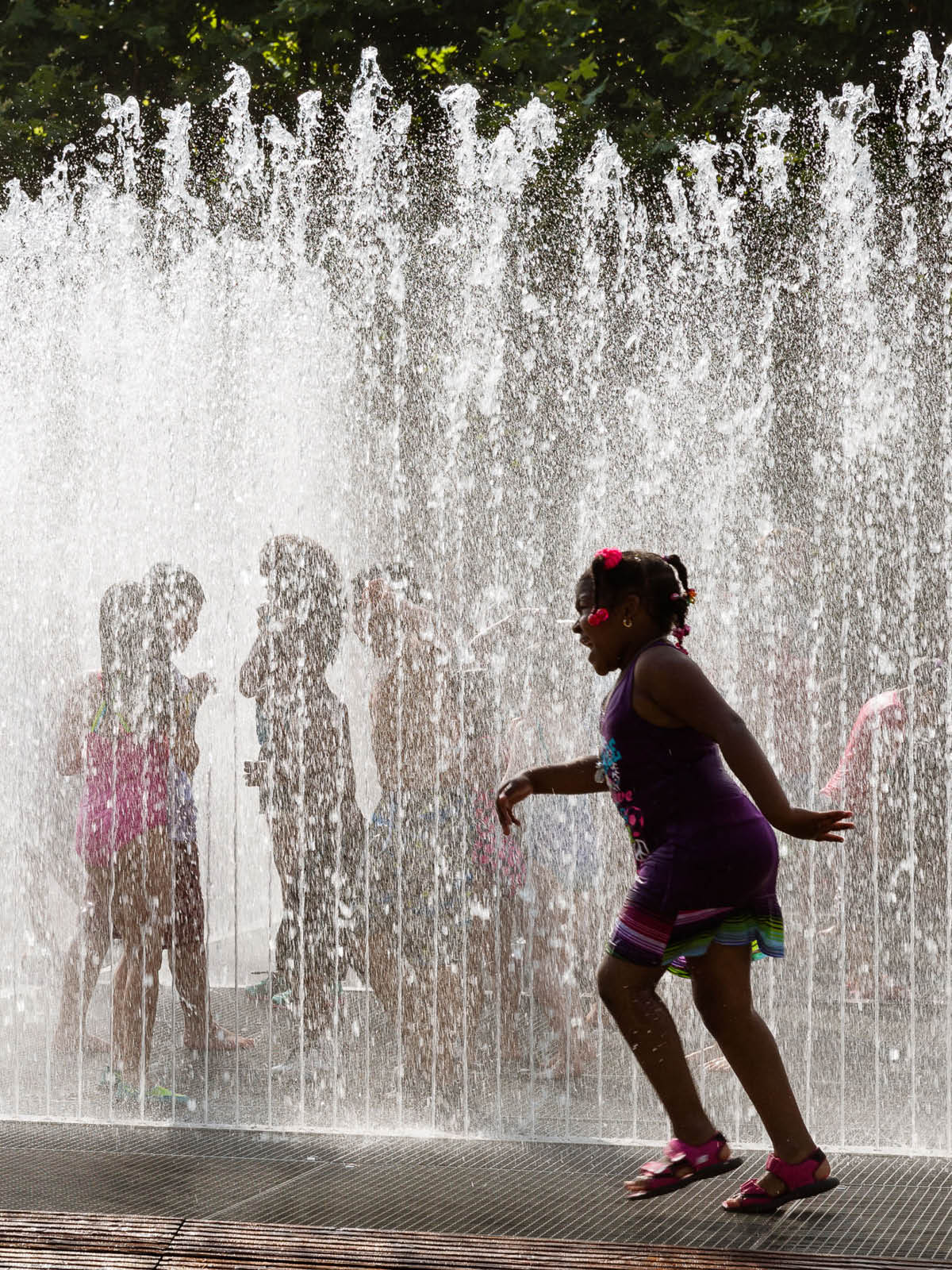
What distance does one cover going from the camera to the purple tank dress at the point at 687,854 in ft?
9.68

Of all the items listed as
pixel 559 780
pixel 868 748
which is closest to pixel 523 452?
pixel 868 748

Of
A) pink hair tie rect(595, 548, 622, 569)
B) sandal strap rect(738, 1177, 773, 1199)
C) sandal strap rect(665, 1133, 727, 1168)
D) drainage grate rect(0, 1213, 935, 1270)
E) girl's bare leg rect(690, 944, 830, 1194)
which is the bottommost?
drainage grate rect(0, 1213, 935, 1270)

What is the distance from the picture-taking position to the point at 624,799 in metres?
3.07

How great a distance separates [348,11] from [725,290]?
3.58 m

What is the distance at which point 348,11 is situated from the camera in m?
9.52

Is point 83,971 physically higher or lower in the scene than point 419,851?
lower

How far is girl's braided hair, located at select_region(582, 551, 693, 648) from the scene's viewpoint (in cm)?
311

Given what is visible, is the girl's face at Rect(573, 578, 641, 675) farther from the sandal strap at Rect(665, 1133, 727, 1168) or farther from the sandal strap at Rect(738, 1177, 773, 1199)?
the sandal strap at Rect(738, 1177, 773, 1199)

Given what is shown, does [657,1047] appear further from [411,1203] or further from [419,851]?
[419,851]

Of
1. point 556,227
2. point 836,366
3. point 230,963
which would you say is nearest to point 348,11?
point 556,227

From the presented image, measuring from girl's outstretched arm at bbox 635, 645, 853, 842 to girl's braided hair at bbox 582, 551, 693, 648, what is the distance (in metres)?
0.15

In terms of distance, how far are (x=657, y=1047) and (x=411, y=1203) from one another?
0.74 metres

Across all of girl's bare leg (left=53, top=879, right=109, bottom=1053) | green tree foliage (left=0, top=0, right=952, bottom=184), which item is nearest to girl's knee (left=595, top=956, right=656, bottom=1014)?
girl's bare leg (left=53, top=879, right=109, bottom=1053)

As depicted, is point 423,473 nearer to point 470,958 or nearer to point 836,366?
point 836,366
